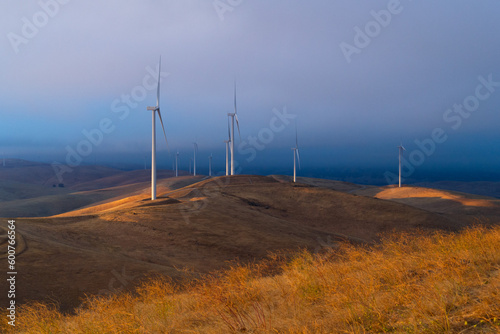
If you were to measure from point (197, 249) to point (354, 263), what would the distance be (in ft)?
47.4

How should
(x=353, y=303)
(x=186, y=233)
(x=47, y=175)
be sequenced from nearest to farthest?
(x=353, y=303), (x=186, y=233), (x=47, y=175)

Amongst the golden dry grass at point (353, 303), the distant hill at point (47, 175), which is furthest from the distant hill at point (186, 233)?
the distant hill at point (47, 175)

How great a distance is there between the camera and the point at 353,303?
18.4 ft

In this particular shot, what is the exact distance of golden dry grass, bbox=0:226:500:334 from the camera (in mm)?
4734

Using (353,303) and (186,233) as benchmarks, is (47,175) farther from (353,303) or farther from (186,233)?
(353,303)

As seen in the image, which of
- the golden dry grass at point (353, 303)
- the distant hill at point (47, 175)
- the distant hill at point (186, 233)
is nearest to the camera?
the golden dry grass at point (353, 303)

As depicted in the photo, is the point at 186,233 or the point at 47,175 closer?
the point at 186,233

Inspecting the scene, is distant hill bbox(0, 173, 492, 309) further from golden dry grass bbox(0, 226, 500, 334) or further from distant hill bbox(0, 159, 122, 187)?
distant hill bbox(0, 159, 122, 187)

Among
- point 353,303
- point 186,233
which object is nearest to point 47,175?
point 186,233

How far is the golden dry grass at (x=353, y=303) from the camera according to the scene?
473cm

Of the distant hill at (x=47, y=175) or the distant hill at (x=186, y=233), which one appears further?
the distant hill at (x=47, y=175)

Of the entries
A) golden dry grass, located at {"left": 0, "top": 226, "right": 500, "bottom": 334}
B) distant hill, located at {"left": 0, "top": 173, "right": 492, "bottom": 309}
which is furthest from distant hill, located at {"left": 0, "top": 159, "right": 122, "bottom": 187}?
golden dry grass, located at {"left": 0, "top": 226, "right": 500, "bottom": 334}

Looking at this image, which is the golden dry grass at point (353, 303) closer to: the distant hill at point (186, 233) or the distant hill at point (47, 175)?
the distant hill at point (186, 233)

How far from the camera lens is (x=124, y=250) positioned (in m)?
19.7
